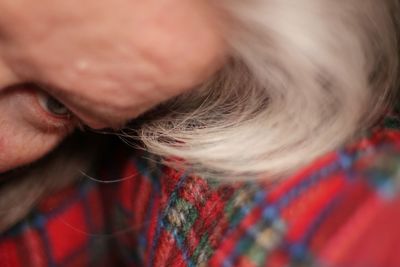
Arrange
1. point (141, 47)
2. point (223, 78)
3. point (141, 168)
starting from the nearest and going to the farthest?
1. point (141, 47)
2. point (223, 78)
3. point (141, 168)

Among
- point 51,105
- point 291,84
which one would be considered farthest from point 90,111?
point 291,84

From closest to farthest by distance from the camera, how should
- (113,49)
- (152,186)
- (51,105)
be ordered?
(113,49)
(51,105)
(152,186)

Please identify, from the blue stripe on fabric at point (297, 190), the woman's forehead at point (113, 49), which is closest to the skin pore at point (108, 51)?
the woman's forehead at point (113, 49)

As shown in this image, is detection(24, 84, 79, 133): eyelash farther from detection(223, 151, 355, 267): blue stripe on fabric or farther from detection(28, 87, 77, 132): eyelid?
detection(223, 151, 355, 267): blue stripe on fabric

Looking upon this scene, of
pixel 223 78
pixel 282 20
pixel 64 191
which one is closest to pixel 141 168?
pixel 64 191

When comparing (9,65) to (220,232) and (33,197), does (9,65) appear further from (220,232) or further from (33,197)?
(33,197)

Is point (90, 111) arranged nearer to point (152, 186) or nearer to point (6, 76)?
point (6, 76)
